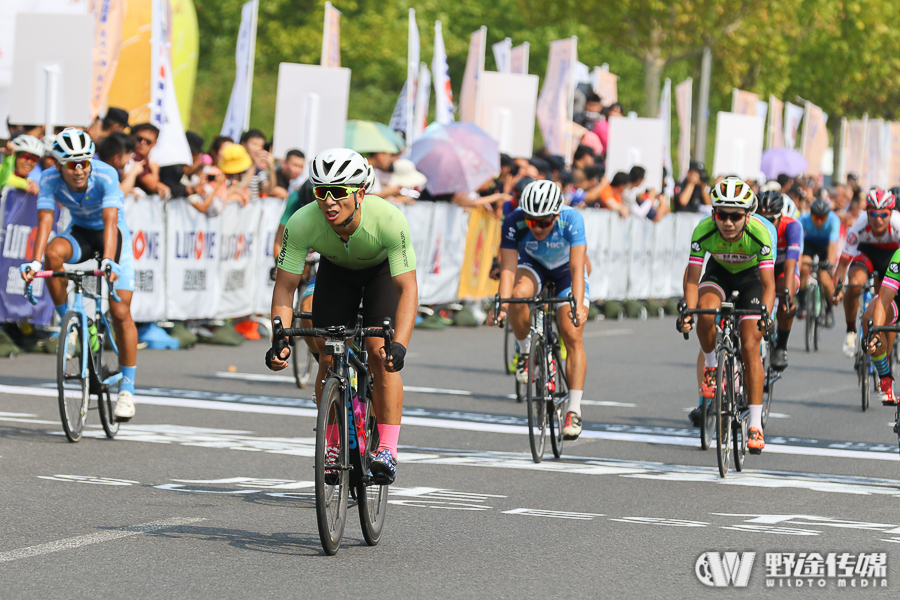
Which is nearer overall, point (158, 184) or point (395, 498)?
point (395, 498)

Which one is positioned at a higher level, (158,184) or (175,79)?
(175,79)

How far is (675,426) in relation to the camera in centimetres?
1233

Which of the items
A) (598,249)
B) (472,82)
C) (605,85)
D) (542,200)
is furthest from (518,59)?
(542,200)

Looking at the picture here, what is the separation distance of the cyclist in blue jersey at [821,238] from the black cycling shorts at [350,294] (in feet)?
41.1

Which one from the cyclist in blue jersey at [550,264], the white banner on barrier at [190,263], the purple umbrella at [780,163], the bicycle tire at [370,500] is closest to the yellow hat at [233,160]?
the white banner on barrier at [190,263]

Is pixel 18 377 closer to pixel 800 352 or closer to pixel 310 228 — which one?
pixel 310 228

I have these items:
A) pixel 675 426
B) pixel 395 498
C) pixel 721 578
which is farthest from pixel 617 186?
pixel 721 578

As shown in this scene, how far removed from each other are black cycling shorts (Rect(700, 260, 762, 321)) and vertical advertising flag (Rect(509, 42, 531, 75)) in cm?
1920

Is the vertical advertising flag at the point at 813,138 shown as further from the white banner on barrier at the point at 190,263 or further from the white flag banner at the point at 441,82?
the white banner on barrier at the point at 190,263

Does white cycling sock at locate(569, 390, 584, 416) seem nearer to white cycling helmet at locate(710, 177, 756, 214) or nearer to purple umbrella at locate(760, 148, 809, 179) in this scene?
white cycling helmet at locate(710, 177, 756, 214)

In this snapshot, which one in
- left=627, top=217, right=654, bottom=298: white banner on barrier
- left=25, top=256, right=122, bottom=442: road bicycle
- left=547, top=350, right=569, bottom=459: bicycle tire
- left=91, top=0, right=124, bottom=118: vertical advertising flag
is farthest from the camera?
left=627, top=217, right=654, bottom=298: white banner on barrier

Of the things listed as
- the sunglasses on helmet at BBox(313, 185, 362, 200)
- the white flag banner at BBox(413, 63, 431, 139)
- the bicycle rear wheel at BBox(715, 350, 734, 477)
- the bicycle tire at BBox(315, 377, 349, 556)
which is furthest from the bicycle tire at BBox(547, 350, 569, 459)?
the white flag banner at BBox(413, 63, 431, 139)

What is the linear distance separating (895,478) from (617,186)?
13920mm

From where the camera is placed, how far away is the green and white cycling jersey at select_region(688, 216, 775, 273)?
10484 millimetres
